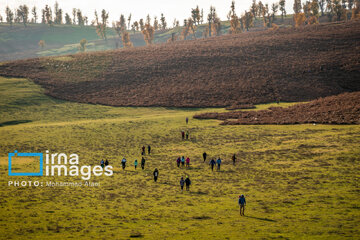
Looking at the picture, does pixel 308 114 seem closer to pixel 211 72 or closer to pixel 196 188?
pixel 196 188

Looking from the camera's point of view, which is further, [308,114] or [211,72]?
[211,72]

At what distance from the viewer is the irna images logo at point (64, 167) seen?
4040 centimetres

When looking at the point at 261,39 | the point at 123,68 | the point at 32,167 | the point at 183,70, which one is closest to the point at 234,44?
the point at 261,39

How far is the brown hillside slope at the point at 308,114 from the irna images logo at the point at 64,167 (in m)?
32.9

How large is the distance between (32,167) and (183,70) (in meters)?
78.9

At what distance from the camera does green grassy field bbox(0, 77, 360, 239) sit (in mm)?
24500

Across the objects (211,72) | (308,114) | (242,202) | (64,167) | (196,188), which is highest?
(211,72)

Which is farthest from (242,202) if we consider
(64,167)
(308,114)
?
(308,114)

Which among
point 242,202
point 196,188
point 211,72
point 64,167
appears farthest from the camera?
point 211,72

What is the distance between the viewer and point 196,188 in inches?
1371

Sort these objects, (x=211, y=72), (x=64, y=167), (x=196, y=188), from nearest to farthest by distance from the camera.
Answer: (x=196, y=188)
(x=64, y=167)
(x=211, y=72)

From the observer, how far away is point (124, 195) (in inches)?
1296

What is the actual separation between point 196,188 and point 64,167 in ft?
63.2

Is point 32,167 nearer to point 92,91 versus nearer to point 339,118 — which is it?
point 339,118
